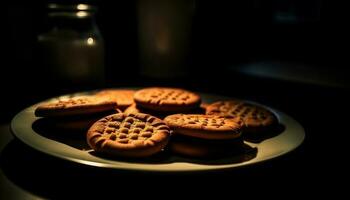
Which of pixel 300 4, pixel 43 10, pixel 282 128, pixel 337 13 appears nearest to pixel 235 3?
pixel 300 4

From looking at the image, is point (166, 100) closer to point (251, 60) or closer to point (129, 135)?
point (129, 135)

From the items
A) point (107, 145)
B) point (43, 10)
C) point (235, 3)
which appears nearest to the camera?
point (107, 145)

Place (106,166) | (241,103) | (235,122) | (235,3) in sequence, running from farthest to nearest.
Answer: (235,3), (241,103), (235,122), (106,166)

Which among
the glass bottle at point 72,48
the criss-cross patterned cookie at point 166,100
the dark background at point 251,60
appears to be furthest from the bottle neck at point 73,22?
the criss-cross patterned cookie at point 166,100

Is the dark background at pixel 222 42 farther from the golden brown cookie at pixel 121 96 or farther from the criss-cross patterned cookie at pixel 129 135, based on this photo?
the criss-cross patterned cookie at pixel 129 135

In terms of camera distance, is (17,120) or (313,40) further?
(313,40)

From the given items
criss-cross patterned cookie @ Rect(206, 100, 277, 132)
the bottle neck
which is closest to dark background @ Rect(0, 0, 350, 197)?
criss-cross patterned cookie @ Rect(206, 100, 277, 132)

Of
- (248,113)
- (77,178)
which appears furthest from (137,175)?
(248,113)

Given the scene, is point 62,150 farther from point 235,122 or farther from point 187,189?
point 235,122
